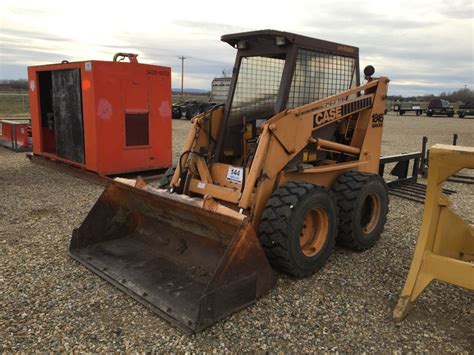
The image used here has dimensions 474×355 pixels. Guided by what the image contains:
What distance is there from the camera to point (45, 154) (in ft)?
33.0

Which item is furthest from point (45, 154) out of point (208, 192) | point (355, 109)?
point (355, 109)

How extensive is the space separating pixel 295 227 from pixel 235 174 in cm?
106

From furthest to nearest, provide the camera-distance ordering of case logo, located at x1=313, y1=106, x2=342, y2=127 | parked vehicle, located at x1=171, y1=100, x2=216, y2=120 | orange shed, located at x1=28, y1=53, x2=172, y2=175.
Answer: parked vehicle, located at x1=171, y1=100, x2=216, y2=120 < orange shed, located at x1=28, y1=53, x2=172, y2=175 < case logo, located at x1=313, y1=106, x2=342, y2=127

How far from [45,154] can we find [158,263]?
23.2 ft

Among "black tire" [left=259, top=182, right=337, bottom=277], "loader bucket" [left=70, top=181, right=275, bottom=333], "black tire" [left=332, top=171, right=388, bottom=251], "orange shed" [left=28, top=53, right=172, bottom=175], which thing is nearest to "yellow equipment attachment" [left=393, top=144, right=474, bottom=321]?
"black tire" [left=259, top=182, right=337, bottom=277]

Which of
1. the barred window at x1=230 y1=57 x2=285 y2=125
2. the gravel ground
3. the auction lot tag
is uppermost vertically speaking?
the barred window at x1=230 y1=57 x2=285 y2=125

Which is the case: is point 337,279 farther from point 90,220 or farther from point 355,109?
point 90,220

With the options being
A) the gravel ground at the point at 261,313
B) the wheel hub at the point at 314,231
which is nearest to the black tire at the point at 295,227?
the wheel hub at the point at 314,231

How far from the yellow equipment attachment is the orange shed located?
6164 mm

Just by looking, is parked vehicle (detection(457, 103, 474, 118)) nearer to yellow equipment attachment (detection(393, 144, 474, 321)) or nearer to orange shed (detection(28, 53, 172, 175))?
orange shed (detection(28, 53, 172, 175))

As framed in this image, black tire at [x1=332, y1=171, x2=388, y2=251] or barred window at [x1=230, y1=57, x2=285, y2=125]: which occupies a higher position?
barred window at [x1=230, y1=57, x2=285, y2=125]

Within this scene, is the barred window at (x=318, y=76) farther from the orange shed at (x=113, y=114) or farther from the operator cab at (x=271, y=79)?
the orange shed at (x=113, y=114)

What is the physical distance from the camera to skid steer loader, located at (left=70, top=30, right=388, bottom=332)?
3637 mm

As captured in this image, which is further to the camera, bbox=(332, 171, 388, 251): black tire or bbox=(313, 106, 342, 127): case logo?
bbox=(332, 171, 388, 251): black tire
